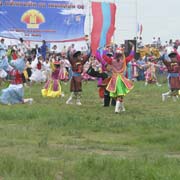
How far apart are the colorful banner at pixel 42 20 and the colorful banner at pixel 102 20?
982mm

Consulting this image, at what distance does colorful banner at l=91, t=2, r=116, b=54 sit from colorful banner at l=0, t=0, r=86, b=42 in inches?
38.7

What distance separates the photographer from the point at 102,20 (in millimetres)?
32188

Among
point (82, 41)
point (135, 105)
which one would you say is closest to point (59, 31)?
point (82, 41)

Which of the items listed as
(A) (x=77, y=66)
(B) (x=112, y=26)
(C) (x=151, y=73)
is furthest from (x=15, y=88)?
(B) (x=112, y=26)

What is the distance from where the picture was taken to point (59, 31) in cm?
3256

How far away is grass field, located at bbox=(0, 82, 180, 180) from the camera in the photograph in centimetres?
758

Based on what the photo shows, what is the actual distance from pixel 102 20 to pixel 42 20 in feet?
10.3

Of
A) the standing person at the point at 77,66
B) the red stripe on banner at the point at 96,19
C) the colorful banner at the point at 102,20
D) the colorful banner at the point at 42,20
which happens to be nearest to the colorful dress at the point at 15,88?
the standing person at the point at 77,66

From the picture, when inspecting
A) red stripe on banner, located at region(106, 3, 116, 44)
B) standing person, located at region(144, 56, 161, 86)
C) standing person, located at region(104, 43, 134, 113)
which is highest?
red stripe on banner, located at region(106, 3, 116, 44)

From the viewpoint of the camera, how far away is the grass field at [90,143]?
7582 millimetres

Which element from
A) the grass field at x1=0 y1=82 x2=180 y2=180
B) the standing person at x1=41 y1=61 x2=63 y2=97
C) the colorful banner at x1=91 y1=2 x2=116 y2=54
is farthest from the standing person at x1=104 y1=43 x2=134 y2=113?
the colorful banner at x1=91 y1=2 x2=116 y2=54

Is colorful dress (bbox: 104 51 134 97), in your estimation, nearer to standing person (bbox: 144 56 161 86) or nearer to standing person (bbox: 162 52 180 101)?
standing person (bbox: 162 52 180 101)

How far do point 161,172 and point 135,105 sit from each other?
10235mm

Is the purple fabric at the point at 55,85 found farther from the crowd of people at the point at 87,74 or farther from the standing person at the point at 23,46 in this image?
the standing person at the point at 23,46
